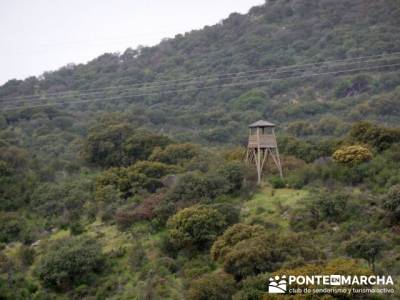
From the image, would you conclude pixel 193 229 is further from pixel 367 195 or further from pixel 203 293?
pixel 367 195

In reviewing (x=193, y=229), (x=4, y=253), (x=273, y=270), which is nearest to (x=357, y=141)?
(x=193, y=229)

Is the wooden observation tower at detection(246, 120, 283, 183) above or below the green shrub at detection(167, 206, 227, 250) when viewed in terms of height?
above

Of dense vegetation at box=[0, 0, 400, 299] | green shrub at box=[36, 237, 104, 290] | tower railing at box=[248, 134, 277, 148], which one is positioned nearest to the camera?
dense vegetation at box=[0, 0, 400, 299]

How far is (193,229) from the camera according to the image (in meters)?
27.5

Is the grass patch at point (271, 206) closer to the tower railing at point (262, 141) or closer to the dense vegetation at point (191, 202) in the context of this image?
the dense vegetation at point (191, 202)

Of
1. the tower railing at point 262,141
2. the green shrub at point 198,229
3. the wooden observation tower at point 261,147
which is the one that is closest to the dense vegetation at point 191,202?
the green shrub at point 198,229

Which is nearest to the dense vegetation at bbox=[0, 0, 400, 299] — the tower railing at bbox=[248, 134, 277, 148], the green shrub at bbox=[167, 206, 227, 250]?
the green shrub at bbox=[167, 206, 227, 250]

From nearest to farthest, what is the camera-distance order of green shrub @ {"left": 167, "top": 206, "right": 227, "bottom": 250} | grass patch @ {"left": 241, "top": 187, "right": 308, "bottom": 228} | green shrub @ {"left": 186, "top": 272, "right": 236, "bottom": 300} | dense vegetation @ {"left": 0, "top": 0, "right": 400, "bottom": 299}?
green shrub @ {"left": 186, "top": 272, "right": 236, "bottom": 300}, dense vegetation @ {"left": 0, "top": 0, "right": 400, "bottom": 299}, green shrub @ {"left": 167, "top": 206, "right": 227, "bottom": 250}, grass patch @ {"left": 241, "top": 187, "right": 308, "bottom": 228}

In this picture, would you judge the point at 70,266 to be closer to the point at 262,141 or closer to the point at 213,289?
the point at 213,289

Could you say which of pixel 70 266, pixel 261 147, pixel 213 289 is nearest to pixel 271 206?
pixel 261 147

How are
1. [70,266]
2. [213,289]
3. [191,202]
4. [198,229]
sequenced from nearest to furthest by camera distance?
[213,289] → [198,229] → [70,266] → [191,202]

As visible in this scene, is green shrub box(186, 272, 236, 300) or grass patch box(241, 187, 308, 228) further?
grass patch box(241, 187, 308, 228)

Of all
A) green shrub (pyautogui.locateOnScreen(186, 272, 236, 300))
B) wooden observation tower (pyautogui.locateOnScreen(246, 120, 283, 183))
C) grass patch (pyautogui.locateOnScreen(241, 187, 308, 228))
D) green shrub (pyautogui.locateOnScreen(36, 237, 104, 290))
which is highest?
wooden observation tower (pyautogui.locateOnScreen(246, 120, 283, 183))

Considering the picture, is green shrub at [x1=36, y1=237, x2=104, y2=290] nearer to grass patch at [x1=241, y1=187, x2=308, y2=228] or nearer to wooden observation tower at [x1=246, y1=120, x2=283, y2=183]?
grass patch at [x1=241, y1=187, x2=308, y2=228]
